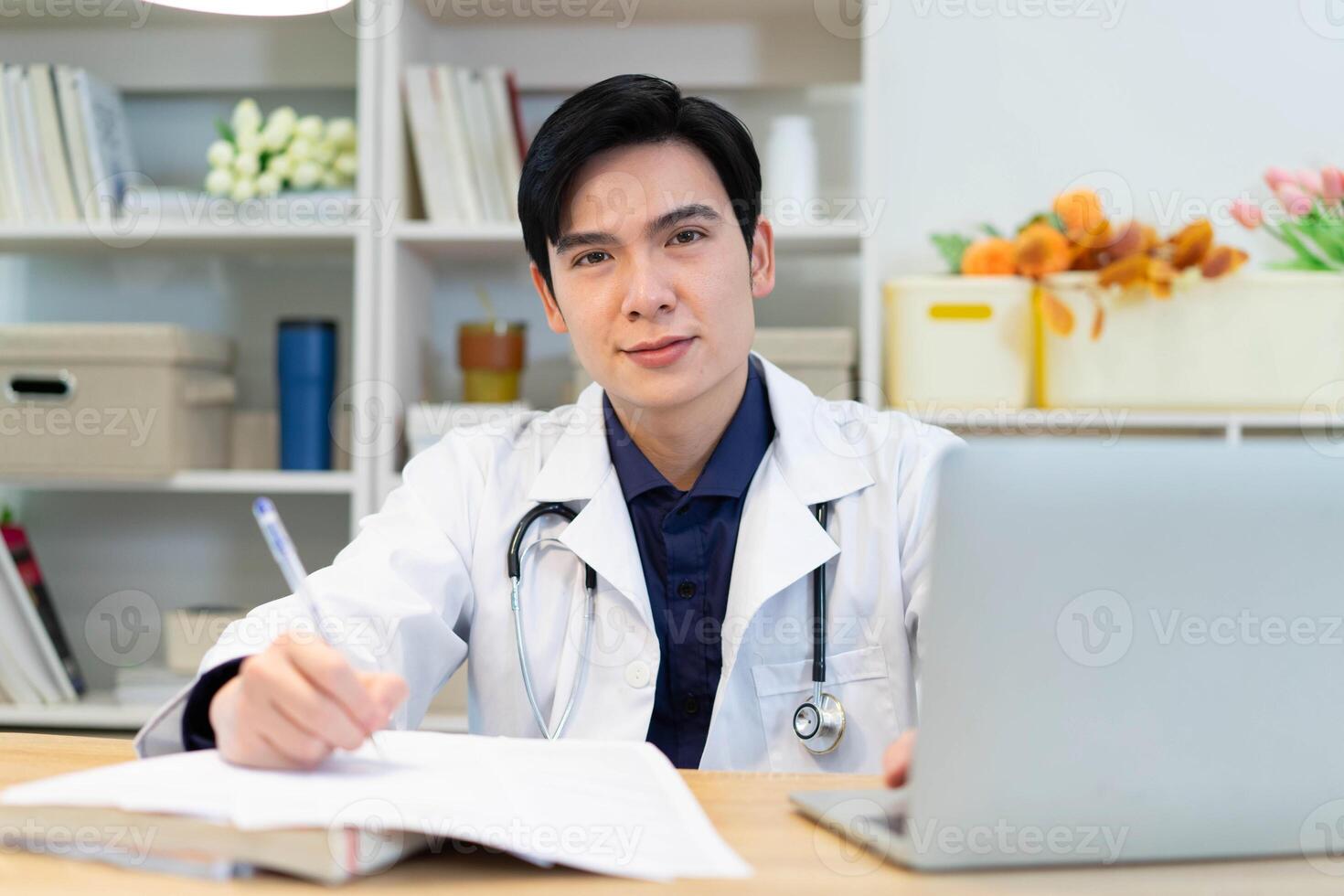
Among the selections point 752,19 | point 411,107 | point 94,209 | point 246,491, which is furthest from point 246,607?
point 752,19

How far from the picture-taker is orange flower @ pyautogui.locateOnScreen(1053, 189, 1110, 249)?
194 cm

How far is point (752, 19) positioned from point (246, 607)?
1.53 metres

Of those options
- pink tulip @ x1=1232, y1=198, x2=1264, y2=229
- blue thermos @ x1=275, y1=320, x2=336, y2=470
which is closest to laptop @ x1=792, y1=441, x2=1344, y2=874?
pink tulip @ x1=1232, y1=198, x2=1264, y2=229

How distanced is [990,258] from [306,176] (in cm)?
119

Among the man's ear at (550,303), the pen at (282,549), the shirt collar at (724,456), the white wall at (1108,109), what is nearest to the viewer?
the pen at (282,549)

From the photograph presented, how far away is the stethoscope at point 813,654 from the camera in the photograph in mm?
1240

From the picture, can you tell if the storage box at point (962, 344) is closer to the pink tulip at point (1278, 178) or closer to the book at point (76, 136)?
the pink tulip at point (1278, 178)

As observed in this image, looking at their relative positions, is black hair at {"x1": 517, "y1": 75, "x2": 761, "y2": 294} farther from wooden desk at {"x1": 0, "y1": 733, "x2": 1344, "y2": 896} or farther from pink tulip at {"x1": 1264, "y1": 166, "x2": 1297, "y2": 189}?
pink tulip at {"x1": 1264, "y1": 166, "x2": 1297, "y2": 189}

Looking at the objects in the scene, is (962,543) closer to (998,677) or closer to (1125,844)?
(998,677)

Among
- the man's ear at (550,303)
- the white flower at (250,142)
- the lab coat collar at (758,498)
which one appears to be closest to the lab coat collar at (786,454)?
the lab coat collar at (758,498)

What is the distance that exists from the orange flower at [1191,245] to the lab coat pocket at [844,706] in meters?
0.99

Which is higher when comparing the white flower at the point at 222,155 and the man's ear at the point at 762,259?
the white flower at the point at 222,155

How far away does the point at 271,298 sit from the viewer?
2.48m

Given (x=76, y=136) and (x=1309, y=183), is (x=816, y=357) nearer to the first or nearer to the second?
(x=1309, y=183)
